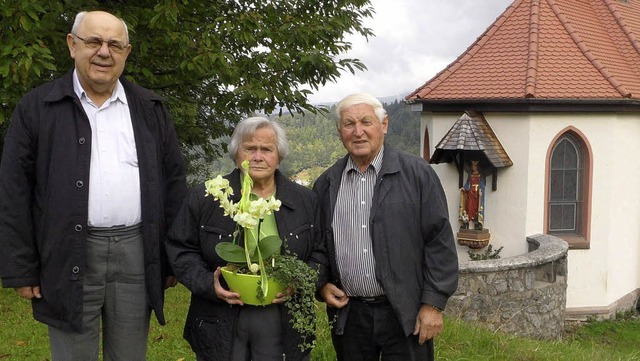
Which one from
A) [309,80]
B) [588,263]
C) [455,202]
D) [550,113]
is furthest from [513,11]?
[309,80]

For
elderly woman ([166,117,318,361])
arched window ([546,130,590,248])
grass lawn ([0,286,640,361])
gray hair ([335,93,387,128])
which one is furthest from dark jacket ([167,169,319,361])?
arched window ([546,130,590,248])

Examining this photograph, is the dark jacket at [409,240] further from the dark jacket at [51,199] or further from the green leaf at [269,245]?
the dark jacket at [51,199]

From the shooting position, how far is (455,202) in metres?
12.5

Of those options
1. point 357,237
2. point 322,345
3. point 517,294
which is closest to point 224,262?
point 357,237

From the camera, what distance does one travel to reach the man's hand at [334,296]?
3324mm

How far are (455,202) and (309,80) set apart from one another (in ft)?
18.1

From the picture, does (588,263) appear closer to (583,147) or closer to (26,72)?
(583,147)

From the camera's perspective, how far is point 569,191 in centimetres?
1230

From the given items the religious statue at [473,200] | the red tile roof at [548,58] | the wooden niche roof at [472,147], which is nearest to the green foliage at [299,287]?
the wooden niche roof at [472,147]

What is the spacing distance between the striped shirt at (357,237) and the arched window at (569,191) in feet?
31.4

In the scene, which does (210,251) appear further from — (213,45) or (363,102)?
(213,45)

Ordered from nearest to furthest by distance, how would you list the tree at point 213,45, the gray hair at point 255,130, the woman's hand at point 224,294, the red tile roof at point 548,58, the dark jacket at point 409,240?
1. the woman's hand at point 224,294
2. the gray hair at point 255,130
3. the dark jacket at point 409,240
4. the tree at point 213,45
5. the red tile roof at point 548,58

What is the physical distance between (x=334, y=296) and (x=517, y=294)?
6587 mm

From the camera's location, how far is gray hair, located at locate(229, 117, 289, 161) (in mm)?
3104
